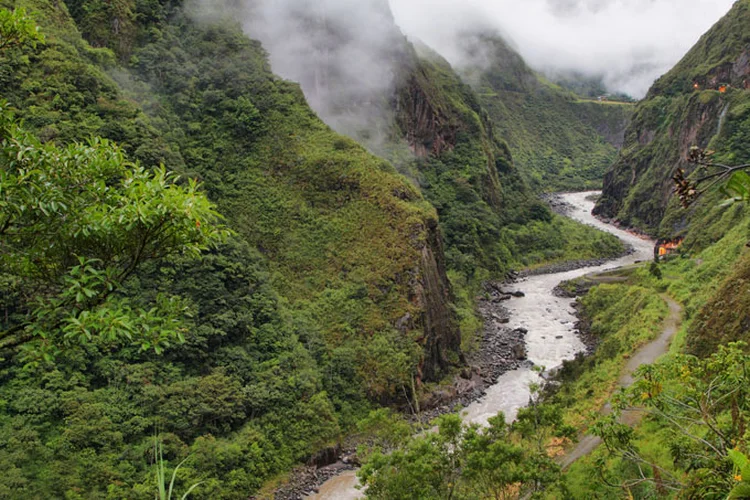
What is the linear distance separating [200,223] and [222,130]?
39559 mm

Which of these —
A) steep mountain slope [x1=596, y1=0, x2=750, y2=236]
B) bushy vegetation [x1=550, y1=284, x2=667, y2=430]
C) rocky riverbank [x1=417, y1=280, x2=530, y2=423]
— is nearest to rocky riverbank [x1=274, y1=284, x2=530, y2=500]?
rocky riverbank [x1=417, y1=280, x2=530, y2=423]

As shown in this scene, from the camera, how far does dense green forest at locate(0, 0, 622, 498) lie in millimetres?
5086

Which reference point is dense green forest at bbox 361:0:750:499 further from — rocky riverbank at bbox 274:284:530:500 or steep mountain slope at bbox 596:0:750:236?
rocky riverbank at bbox 274:284:530:500

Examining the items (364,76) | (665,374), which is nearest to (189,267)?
(665,374)

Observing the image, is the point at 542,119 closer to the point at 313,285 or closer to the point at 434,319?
the point at 434,319

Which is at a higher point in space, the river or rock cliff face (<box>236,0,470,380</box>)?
rock cliff face (<box>236,0,470,380</box>)

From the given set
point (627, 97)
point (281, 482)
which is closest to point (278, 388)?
point (281, 482)

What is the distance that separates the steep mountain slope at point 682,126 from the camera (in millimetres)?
62031

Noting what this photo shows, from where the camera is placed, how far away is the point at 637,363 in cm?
2744

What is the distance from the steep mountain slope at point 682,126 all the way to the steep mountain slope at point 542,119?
993 inches

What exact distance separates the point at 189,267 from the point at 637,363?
2544 cm

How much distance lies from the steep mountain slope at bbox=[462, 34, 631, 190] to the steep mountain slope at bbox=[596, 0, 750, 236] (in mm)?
25227

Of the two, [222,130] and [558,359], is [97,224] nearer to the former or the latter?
[558,359]

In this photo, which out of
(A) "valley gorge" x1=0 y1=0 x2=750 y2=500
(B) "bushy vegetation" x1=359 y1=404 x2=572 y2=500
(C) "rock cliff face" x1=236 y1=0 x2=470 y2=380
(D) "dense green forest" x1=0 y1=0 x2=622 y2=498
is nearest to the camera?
(D) "dense green forest" x1=0 y1=0 x2=622 y2=498
